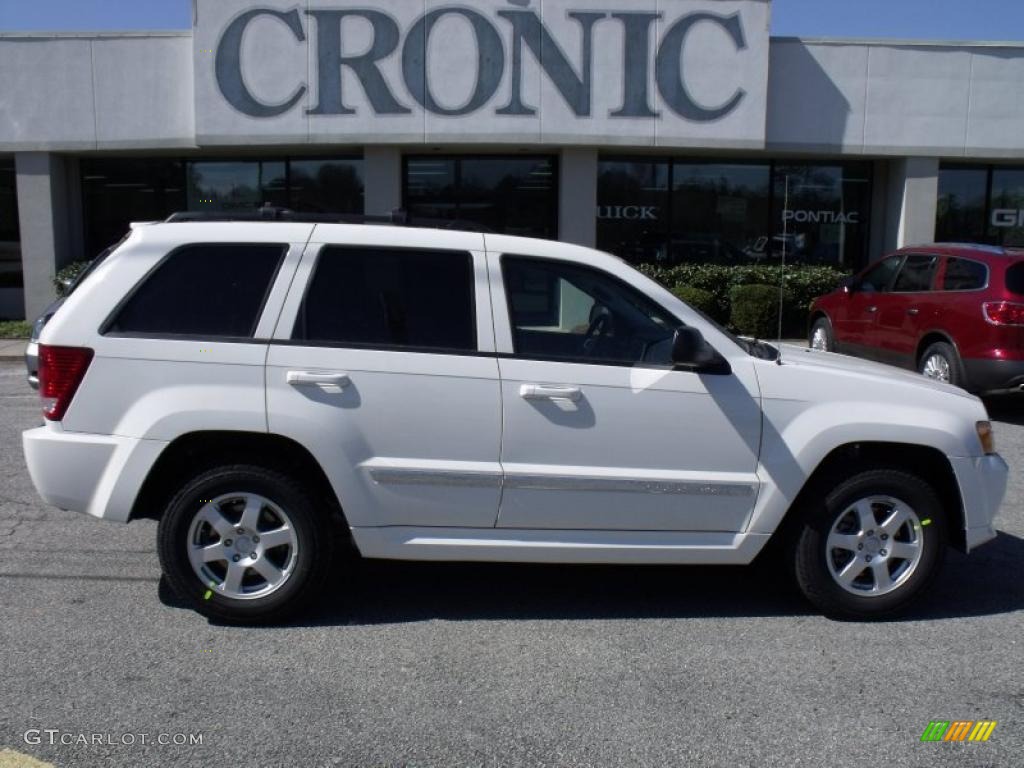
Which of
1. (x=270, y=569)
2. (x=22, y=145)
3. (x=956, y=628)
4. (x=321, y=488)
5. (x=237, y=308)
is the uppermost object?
(x=22, y=145)

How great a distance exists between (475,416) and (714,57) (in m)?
12.5

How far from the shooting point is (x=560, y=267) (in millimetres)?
4570

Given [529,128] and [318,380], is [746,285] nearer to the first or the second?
[529,128]

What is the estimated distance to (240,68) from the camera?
14859mm

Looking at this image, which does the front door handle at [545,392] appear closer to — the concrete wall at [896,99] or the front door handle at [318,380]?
the front door handle at [318,380]

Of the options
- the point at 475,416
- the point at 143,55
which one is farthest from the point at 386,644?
the point at 143,55

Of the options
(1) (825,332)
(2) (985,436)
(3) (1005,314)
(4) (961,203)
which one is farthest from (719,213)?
(2) (985,436)

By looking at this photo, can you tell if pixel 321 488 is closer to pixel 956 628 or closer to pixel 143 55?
pixel 956 628

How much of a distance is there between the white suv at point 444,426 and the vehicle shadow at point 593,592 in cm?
37

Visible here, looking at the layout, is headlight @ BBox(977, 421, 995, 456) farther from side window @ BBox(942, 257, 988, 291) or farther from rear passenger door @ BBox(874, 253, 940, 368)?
rear passenger door @ BBox(874, 253, 940, 368)

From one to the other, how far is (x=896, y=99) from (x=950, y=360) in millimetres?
7878

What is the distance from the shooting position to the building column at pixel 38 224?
16.4 m

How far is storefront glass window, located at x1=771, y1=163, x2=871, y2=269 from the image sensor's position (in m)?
17.4

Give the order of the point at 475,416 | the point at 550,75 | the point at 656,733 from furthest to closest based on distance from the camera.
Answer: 1. the point at 550,75
2. the point at 475,416
3. the point at 656,733
